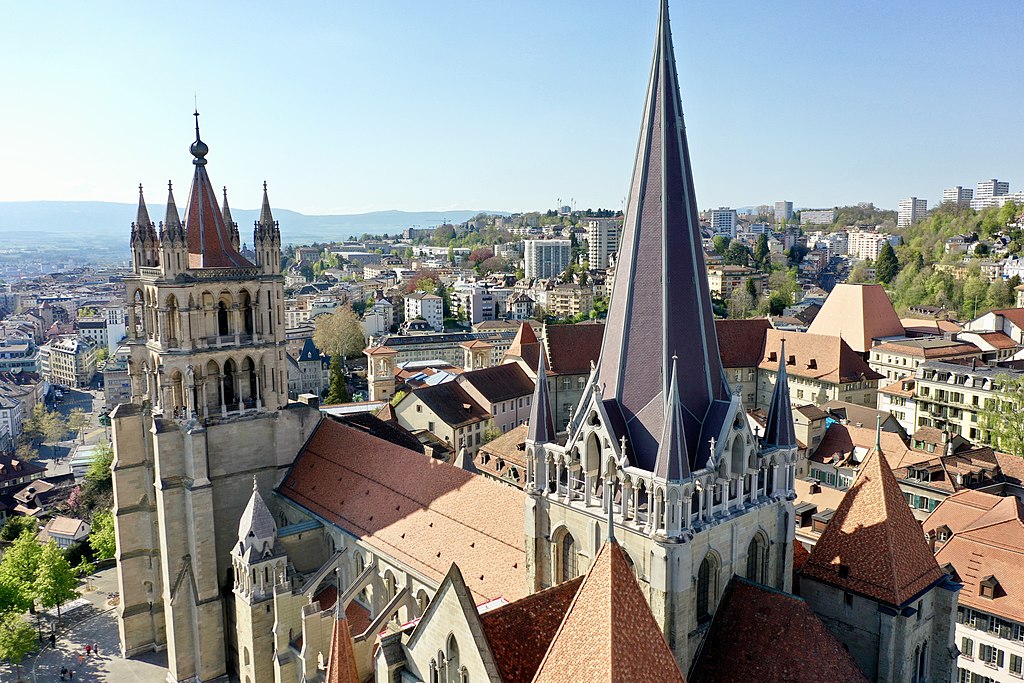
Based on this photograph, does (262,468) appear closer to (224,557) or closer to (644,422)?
(224,557)

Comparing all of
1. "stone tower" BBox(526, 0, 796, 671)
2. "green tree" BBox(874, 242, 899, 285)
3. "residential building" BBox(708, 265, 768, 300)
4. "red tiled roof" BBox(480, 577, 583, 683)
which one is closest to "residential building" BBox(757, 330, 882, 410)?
"stone tower" BBox(526, 0, 796, 671)

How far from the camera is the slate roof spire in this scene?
40.9 m

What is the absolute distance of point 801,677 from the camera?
820 inches

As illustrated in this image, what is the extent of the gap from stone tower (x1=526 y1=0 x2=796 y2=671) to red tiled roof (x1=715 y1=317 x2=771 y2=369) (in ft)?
243

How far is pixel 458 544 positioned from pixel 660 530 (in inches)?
519

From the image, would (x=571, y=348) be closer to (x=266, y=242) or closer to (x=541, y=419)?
(x=266, y=242)

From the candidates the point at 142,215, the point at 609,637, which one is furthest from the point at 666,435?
the point at 142,215

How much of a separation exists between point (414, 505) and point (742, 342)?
7040 cm

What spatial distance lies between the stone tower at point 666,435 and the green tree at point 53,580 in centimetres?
3757

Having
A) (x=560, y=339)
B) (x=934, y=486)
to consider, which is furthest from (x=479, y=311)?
(x=934, y=486)

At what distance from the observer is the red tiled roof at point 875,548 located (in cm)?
2367

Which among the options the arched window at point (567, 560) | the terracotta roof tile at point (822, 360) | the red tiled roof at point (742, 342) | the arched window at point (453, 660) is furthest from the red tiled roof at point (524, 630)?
the red tiled roof at point (742, 342)

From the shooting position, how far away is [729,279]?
183875mm

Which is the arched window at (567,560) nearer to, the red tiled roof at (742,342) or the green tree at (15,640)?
the green tree at (15,640)
